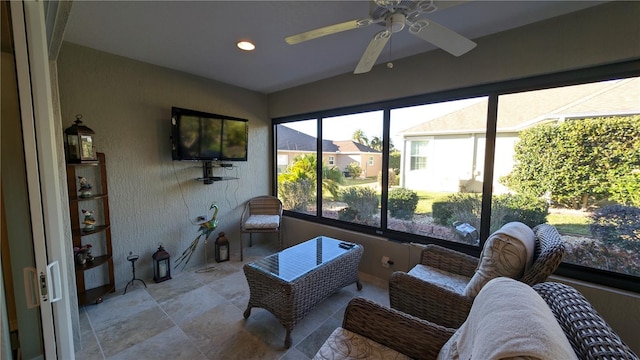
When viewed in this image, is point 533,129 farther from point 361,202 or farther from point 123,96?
point 123,96

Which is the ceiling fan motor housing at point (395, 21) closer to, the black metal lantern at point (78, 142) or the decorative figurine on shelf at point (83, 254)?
the black metal lantern at point (78, 142)

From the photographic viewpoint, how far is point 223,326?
2090mm

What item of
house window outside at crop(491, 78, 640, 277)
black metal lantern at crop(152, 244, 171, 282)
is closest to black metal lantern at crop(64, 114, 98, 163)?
black metal lantern at crop(152, 244, 171, 282)

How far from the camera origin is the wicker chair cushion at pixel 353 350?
125 cm

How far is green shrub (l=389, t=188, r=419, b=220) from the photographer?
2.81 m

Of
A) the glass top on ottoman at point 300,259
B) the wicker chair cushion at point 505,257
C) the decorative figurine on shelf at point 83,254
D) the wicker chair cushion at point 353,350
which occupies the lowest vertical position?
the wicker chair cushion at point 353,350

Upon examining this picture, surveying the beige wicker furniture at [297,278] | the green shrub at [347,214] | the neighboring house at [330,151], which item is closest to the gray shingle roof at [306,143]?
the neighboring house at [330,151]

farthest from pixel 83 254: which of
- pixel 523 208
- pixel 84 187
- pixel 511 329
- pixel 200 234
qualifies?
pixel 523 208

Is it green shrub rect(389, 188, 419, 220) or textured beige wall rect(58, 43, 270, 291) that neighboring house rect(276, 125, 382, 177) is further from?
textured beige wall rect(58, 43, 270, 291)

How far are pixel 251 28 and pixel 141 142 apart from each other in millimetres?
1835

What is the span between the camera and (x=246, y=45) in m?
2.29

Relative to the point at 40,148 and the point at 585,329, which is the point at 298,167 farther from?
the point at 585,329

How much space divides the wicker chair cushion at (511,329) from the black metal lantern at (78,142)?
10.0ft

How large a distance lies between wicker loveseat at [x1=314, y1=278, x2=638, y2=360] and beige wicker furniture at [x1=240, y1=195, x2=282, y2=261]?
2203mm
